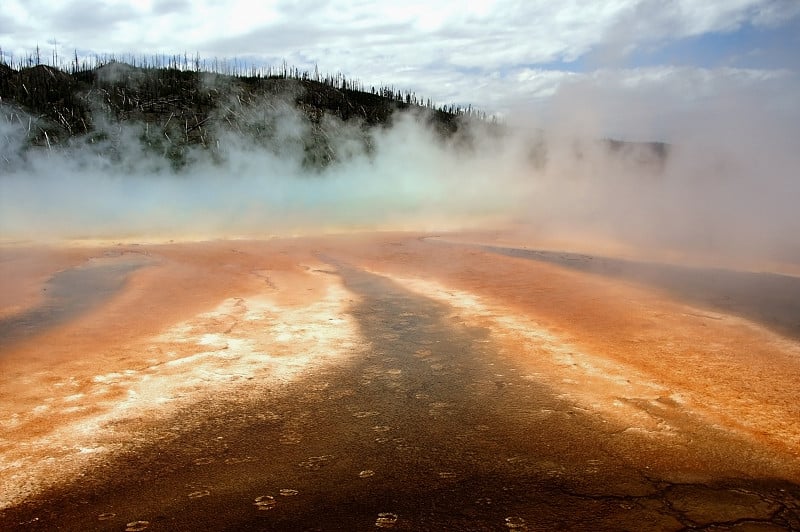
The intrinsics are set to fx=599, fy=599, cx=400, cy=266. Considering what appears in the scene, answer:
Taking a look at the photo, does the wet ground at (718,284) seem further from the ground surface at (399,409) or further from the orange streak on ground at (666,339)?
the orange streak on ground at (666,339)

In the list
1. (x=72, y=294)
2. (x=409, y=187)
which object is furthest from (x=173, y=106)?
(x=72, y=294)

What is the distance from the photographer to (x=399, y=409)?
2.94 metres

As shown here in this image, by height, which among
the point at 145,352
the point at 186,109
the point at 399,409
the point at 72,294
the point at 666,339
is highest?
the point at 186,109

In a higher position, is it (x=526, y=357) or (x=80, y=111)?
(x=80, y=111)

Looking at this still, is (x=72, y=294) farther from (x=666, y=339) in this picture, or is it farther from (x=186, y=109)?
(x=186, y=109)

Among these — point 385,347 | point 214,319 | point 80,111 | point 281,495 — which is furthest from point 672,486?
point 80,111

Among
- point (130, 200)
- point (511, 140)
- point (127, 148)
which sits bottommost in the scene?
point (130, 200)

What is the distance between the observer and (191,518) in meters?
2.01

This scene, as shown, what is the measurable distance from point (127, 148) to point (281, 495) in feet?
72.5

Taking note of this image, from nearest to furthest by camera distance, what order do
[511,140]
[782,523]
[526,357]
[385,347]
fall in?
1. [782,523]
2. [526,357]
3. [385,347]
4. [511,140]

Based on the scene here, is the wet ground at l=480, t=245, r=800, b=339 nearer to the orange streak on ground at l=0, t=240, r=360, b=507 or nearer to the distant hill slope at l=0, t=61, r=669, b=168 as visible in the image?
the orange streak on ground at l=0, t=240, r=360, b=507

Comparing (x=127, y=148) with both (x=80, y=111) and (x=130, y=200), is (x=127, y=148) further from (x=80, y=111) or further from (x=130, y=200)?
(x=130, y=200)

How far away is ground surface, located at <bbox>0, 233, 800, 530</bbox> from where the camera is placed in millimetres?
2084

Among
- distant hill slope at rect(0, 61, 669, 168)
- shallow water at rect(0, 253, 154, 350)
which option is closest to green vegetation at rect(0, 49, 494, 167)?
distant hill slope at rect(0, 61, 669, 168)
